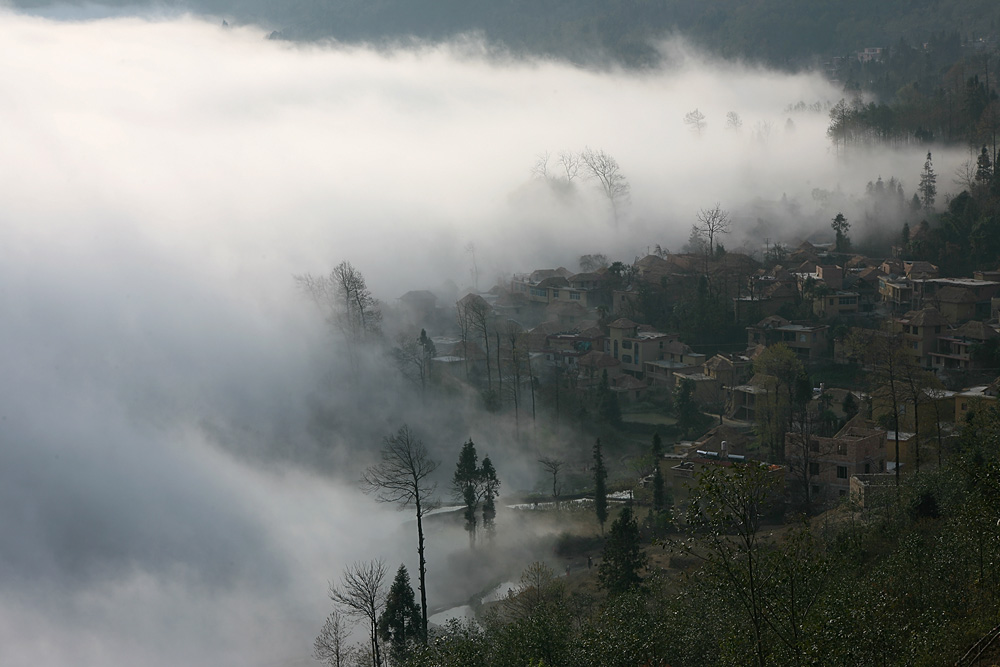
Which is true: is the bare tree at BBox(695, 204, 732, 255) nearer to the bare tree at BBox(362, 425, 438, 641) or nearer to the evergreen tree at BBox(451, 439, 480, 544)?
the bare tree at BBox(362, 425, 438, 641)

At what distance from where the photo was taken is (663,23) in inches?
4980

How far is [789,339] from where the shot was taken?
34.2 meters

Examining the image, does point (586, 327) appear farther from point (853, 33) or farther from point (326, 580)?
point (853, 33)

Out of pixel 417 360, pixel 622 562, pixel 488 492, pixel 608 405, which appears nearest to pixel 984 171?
pixel 608 405

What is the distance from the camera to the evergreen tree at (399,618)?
20000 millimetres

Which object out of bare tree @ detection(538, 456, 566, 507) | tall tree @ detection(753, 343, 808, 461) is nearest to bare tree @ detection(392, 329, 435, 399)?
bare tree @ detection(538, 456, 566, 507)

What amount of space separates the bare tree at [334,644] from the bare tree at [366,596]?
357 millimetres

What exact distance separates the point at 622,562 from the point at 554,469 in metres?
9.34

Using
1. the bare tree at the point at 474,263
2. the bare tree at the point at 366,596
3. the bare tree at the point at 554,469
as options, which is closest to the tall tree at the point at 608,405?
the bare tree at the point at 554,469

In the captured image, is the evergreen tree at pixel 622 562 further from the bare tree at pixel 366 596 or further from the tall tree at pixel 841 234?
the tall tree at pixel 841 234

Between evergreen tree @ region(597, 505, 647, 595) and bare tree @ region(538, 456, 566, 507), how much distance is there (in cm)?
746

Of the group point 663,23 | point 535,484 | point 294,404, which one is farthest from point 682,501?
point 663,23

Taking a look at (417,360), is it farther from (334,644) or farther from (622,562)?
(622,562)

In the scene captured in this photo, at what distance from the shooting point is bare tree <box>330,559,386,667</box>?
19141 mm
